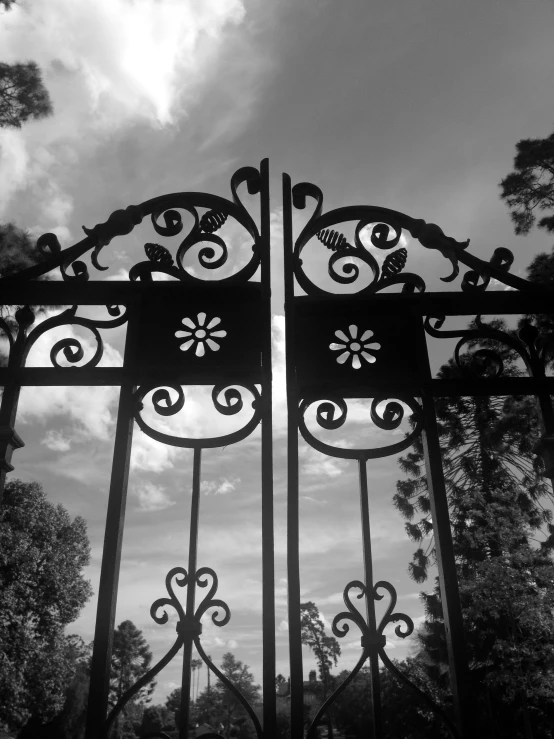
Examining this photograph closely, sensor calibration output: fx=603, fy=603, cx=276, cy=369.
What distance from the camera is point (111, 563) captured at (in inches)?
99.7

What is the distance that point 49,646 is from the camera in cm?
2062

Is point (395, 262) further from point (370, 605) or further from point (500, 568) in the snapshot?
point (500, 568)

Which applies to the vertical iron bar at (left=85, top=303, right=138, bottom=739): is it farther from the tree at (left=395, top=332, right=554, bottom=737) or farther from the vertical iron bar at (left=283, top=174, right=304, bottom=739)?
the tree at (left=395, top=332, right=554, bottom=737)

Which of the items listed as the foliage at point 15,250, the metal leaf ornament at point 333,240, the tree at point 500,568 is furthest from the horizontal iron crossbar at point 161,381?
the tree at point 500,568

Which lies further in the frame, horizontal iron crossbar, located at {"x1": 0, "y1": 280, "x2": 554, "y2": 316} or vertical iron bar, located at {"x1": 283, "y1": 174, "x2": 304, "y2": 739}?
horizontal iron crossbar, located at {"x1": 0, "y1": 280, "x2": 554, "y2": 316}

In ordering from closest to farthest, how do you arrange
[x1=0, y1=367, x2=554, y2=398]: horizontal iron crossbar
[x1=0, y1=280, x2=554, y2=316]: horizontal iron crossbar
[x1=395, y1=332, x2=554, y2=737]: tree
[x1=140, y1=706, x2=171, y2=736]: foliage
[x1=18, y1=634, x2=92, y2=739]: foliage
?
[x1=0, y1=367, x2=554, y2=398]: horizontal iron crossbar → [x1=0, y1=280, x2=554, y2=316]: horizontal iron crossbar → [x1=395, y1=332, x2=554, y2=737]: tree → [x1=18, y1=634, x2=92, y2=739]: foliage → [x1=140, y1=706, x2=171, y2=736]: foliage

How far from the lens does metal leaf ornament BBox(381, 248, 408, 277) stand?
130 inches

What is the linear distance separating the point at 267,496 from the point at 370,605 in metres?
0.64

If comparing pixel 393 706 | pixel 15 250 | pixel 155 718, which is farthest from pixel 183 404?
pixel 155 718

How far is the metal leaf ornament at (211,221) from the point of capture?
3.33 metres

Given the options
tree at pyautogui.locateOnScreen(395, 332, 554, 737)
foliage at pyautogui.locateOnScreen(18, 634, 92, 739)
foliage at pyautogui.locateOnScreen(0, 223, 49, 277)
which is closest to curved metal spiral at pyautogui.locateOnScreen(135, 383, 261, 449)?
foliage at pyautogui.locateOnScreen(0, 223, 49, 277)

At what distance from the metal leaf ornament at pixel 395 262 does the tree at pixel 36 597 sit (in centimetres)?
1897

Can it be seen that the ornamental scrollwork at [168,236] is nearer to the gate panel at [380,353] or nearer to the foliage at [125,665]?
the gate panel at [380,353]

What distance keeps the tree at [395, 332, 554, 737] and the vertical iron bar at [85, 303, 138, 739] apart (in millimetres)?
11012
